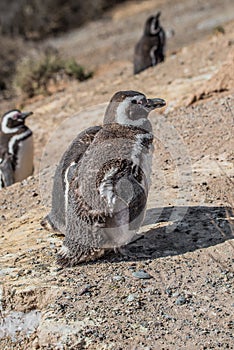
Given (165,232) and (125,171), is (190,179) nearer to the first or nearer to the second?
(165,232)

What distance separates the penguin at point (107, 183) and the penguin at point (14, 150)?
12.5 ft

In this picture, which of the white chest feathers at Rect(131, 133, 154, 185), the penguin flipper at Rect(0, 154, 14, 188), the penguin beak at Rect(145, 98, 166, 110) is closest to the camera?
the white chest feathers at Rect(131, 133, 154, 185)

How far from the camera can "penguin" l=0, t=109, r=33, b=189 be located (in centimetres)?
909

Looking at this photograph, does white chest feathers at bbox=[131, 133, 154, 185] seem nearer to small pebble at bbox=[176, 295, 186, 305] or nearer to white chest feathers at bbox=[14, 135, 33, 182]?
small pebble at bbox=[176, 295, 186, 305]

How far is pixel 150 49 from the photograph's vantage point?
1343cm

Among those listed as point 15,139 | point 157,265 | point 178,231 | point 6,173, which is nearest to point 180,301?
point 157,265

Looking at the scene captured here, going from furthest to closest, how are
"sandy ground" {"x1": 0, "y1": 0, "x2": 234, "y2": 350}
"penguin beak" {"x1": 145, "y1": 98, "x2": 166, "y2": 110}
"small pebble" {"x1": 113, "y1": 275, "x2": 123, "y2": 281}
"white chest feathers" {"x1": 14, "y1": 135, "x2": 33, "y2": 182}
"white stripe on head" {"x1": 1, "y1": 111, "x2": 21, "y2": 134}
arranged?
1. "white stripe on head" {"x1": 1, "y1": 111, "x2": 21, "y2": 134}
2. "white chest feathers" {"x1": 14, "y1": 135, "x2": 33, "y2": 182}
3. "penguin beak" {"x1": 145, "y1": 98, "x2": 166, "y2": 110}
4. "small pebble" {"x1": 113, "y1": 275, "x2": 123, "y2": 281}
5. "sandy ground" {"x1": 0, "y1": 0, "x2": 234, "y2": 350}

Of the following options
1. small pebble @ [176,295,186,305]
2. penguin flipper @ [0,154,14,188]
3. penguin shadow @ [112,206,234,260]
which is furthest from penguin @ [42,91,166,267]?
penguin flipper @ [0,154,14,188]

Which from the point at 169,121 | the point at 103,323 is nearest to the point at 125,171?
the point at 103,323

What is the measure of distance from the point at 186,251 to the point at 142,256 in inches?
12.8

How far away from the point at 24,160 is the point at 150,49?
5.03 m

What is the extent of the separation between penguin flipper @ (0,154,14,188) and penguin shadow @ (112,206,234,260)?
3411mm

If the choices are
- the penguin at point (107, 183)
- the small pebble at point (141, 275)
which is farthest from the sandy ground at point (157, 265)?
the penguin at point (107, 183)

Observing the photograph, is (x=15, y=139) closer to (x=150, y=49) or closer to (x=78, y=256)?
(x=78, y=256)
